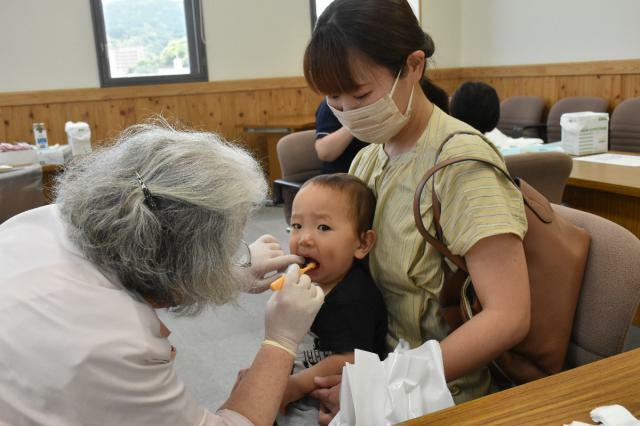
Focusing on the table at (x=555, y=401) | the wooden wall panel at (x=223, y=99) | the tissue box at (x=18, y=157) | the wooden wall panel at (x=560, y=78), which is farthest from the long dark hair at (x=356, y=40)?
the wooden wall panel at (x=560, y=78)

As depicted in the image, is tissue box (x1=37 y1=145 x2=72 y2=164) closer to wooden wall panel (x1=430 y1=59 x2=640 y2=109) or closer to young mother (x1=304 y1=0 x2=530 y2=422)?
young mother (x1=304 y1=0 x2=530 y2=422)

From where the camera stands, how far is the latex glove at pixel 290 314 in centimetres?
111

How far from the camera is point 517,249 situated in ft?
3.58

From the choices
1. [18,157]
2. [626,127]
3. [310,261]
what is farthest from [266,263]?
[626,127]

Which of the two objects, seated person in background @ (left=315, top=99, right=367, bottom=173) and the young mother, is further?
seated person in background @ (left=315, top=99, right=367, bottom=173)

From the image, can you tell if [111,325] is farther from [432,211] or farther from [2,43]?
[2,43]

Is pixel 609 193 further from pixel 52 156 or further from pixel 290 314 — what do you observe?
pixel 52 156

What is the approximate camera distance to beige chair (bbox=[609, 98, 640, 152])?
4566 millimetres

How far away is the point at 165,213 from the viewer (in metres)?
0.89

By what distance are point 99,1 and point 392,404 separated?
531 centimetres

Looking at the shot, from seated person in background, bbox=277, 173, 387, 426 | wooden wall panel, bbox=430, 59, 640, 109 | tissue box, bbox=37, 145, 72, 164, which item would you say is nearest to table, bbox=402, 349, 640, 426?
seated person in background, bbox=277, 173, 387, 426

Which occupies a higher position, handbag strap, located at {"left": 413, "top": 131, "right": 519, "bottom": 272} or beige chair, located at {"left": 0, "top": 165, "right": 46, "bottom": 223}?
handbag strap, located at {"left": 413, "top": 131, "right": 519, "bottom": 272}

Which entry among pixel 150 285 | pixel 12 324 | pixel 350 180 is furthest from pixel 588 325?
pixel 12 324

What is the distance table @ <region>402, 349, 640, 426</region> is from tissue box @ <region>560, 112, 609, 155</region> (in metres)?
2.37
